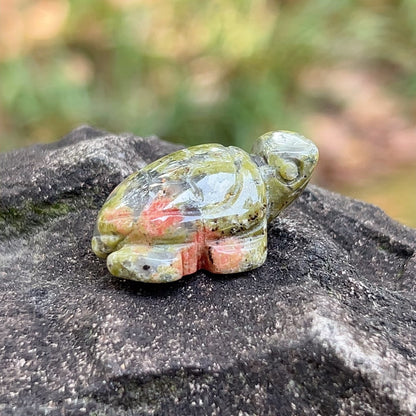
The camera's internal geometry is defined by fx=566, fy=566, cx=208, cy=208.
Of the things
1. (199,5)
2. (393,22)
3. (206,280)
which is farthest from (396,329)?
(393,22)

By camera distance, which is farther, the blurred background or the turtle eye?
the blurred background

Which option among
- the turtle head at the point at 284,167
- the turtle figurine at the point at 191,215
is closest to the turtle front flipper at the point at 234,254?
the turtle figurine at the point at 191,215

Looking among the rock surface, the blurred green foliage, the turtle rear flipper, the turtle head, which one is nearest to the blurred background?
the blurred green foliage

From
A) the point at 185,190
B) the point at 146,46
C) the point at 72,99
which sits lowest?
the point at 72,99

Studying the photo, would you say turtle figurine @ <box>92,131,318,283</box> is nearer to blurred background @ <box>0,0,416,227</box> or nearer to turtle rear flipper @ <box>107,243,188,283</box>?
turtle rear flipper @ <box>107,243,188,283</box>

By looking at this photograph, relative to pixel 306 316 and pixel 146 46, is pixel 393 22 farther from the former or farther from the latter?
pixel 306 316

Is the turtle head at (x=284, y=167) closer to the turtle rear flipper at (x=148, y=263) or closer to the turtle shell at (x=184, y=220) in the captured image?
the turtle shell at (x=184, y=220)
